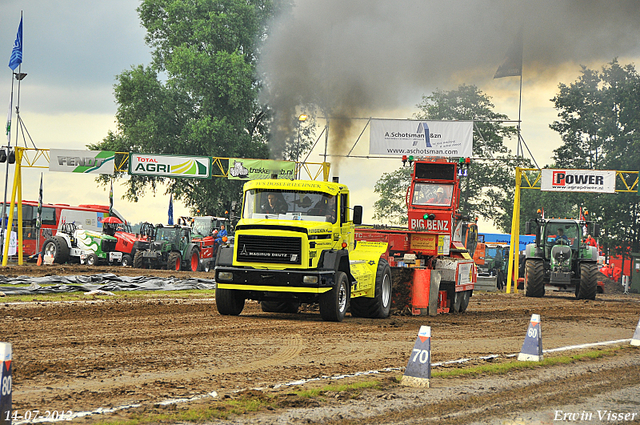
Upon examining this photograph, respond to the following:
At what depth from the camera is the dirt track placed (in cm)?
758

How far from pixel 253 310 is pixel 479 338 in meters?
5.76

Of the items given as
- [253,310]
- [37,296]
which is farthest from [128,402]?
[37,296]

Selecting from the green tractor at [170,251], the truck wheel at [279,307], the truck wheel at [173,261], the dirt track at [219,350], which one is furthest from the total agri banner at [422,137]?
the truck wheel at [279,307]

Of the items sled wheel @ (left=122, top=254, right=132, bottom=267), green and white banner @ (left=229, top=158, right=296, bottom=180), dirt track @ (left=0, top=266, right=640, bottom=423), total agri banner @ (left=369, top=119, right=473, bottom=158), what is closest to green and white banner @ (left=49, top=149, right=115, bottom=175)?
sled wheel @ (left=122, top=254, right=132, bottom=267)

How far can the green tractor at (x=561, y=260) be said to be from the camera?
28.5 metres

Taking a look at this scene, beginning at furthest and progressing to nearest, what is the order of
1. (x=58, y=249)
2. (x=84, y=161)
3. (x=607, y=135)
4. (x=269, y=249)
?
(x=607, y=135)
(x=84, y=161)
(x=58, y=249)
(x=269, y=249)

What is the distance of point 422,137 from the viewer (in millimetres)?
33656

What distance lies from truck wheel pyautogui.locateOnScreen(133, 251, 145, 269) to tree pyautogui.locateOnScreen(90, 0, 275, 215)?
616 inches

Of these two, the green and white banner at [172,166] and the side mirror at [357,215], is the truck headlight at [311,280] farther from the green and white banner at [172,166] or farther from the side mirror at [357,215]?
the green and white banner at [172,166]

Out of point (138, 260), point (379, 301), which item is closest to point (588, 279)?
point (379, 301)

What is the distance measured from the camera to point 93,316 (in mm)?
14352

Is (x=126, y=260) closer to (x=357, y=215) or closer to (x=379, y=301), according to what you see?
(x=379, y=301)

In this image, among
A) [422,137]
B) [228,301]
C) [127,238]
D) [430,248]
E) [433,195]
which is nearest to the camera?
[228,301]

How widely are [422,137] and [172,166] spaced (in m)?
11.7
